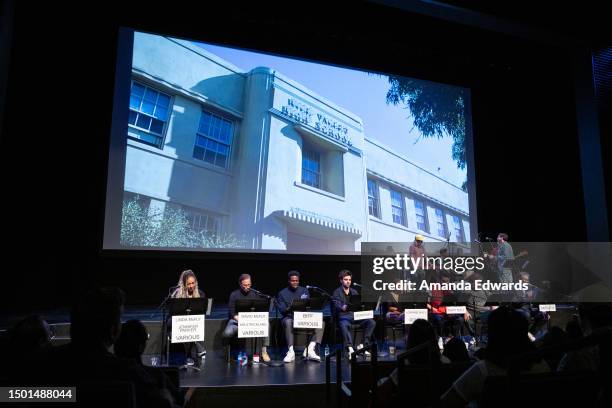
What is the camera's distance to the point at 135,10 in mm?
7383

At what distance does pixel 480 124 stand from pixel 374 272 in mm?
4807

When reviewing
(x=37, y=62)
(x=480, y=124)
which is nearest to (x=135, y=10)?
(x=37, y=62)

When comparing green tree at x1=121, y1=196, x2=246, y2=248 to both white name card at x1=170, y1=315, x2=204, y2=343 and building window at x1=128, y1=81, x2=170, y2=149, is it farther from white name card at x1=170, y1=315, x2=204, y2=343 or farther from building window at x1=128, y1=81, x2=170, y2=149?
white name card at x1=170, y1=315, x2=204, y2=343

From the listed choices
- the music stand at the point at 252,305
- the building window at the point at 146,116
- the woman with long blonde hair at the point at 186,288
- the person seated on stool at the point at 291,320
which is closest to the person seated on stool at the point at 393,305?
the person seated on stool at the point at 291,320

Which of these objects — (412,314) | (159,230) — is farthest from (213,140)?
(412,314)

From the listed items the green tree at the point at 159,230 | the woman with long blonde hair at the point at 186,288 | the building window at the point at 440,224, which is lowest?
the woman with long blonde hair at the point at 186,288

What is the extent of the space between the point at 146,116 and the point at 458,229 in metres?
6.00

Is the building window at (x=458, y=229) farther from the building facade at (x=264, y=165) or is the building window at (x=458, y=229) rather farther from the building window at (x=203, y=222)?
the building window at (x=203, y=222)

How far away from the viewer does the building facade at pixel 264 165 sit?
23.1ft

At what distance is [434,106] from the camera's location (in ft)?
30.1

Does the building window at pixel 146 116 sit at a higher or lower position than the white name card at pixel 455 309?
higher

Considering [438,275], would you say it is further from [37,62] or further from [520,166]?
[37,62]

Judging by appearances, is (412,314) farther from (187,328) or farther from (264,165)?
(264,165)

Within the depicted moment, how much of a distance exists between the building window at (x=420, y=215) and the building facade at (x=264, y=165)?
0.02m
